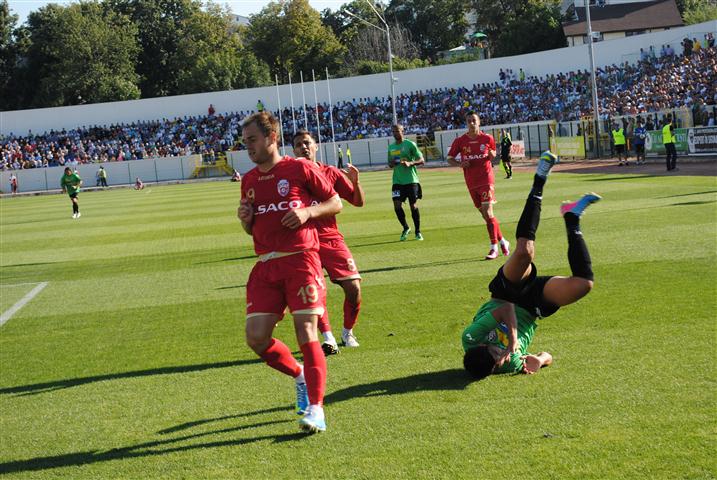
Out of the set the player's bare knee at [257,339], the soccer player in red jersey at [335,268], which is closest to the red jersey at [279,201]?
the player's bare knee at [257,339]

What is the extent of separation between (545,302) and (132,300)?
7.75 m

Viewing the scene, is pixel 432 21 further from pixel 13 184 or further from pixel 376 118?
pixel 13 184

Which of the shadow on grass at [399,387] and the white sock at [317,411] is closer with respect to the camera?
Answer: the white sock at [317,411]

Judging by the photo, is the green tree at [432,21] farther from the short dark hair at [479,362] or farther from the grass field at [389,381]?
the short dark hair at [479,362]

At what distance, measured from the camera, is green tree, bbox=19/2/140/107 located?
94250mm

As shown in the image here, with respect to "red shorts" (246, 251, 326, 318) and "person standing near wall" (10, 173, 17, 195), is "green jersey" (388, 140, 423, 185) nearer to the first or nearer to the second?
"red shorts" (246, 251, 326, 318)

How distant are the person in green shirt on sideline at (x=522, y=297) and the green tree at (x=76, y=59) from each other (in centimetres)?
9233

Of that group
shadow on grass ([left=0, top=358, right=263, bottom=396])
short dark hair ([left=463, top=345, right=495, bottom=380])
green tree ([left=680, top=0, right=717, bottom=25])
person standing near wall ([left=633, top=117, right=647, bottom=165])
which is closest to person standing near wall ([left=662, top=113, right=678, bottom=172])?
person standing near wall ([left=633, top=117, right=647, bottom=165])

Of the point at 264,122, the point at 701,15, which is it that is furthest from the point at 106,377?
the point at 701,15

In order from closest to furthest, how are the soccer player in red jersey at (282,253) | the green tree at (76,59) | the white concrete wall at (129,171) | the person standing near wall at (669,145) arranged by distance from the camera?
the soccer player in red jersey at (282,253) < the person standing near wall at (669,145) < the white concrete wall at (129,171) < the green tree at (76,59)

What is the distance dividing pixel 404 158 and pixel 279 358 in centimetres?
968

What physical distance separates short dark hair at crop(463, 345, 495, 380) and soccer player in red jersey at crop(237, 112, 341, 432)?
55.8 inches

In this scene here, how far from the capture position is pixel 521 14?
96.9 meters

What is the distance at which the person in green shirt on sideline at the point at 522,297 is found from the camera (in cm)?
663
